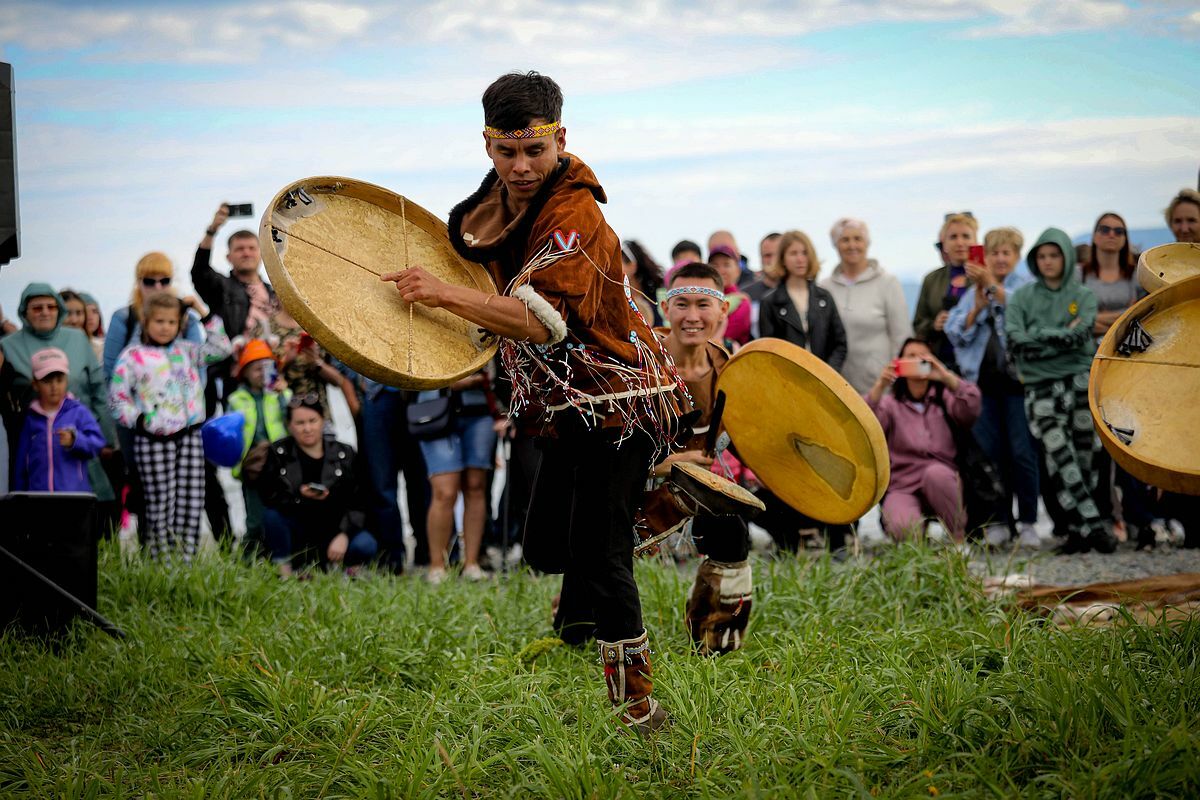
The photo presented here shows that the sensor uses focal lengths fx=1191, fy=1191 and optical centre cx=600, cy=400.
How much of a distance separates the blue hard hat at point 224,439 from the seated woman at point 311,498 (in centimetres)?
22

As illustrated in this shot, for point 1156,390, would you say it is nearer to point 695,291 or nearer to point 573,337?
point 695,291

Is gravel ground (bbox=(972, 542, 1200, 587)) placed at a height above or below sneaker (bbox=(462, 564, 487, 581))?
above

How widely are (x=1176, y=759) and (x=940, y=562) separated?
233 centimetres

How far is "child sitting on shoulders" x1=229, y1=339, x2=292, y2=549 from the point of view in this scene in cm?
700

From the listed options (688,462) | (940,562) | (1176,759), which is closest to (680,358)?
(688,462)

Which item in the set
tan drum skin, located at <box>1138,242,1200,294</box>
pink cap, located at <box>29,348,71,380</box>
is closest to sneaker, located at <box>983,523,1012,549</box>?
tan drum skin, located at <box>1138,242,1200,294</box>

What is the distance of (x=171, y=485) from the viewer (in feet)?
21.7

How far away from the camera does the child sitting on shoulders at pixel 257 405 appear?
700 centimetres

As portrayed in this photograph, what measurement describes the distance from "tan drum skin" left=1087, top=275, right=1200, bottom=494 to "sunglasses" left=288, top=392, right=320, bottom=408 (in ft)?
14.7

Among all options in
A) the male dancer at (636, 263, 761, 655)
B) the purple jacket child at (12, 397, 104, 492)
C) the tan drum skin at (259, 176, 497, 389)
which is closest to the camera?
the tan drum skin at (259, 176, 497, 389)

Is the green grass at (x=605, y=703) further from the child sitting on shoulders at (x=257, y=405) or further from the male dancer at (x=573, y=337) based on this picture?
the child sitting on shoulders at (x=257, y=405)

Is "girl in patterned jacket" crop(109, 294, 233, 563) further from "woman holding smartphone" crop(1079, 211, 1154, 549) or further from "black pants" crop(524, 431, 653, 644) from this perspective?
"woman holding smartphone" crop(1079, 211, 1154, 549)

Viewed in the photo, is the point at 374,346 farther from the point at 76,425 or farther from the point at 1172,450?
the point at 76,425

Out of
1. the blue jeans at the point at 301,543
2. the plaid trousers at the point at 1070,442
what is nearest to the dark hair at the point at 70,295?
the blue jeans at the point at 301,543
